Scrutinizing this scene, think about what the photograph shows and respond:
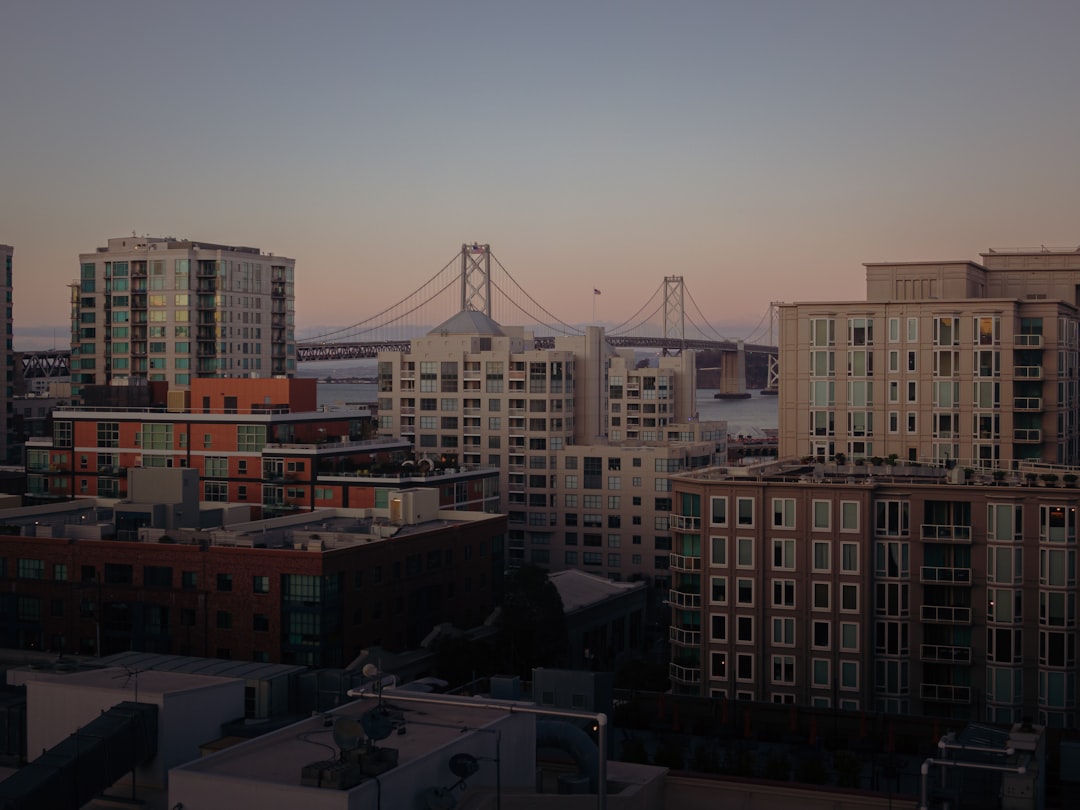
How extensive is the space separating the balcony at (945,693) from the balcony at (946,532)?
3480 mm

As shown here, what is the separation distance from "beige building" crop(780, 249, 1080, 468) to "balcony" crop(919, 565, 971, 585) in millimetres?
11050

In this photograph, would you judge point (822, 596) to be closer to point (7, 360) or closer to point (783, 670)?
point (783, 670)

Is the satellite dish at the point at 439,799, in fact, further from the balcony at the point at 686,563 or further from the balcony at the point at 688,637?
→ the balcony at the point at 686,563

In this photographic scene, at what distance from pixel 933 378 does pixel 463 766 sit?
101 ft

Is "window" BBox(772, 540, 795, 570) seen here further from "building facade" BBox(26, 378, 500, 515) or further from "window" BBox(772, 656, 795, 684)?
"building facade" BBox(26, 378, 500, 515)

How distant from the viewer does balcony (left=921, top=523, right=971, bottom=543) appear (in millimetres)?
31125

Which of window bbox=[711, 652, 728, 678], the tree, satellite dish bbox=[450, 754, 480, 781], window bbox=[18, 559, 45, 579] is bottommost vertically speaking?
the tree

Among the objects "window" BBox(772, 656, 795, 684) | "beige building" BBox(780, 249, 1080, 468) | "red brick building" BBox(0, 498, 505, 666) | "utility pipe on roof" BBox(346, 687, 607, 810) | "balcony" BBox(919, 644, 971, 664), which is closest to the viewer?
"utility pipe on roof" BBox(346, 687, 607, 810)

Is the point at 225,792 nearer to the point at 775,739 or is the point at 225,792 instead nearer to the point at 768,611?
the point at 775,739

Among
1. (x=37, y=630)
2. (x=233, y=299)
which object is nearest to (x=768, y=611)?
(x=37, y=630)

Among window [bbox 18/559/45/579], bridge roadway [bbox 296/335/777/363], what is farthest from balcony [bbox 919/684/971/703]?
bridge roadway [bbox 296/335/777/363]

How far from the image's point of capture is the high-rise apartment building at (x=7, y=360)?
9881 cm

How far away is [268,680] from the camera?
2841cm

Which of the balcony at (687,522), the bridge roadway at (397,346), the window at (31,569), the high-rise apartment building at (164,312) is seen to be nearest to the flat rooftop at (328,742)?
Answer: the balcony at (687,522)
